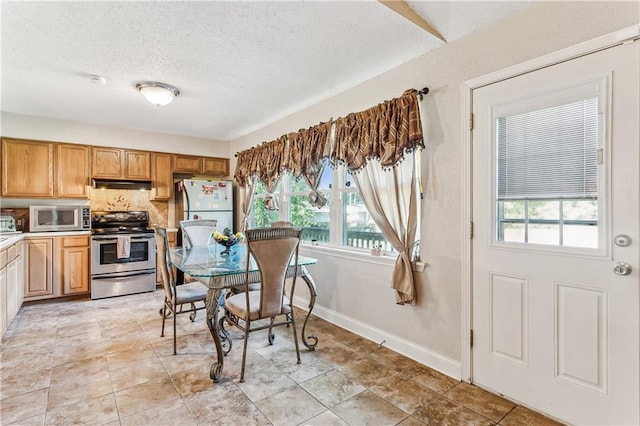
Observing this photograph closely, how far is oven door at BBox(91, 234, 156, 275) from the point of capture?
432 cm

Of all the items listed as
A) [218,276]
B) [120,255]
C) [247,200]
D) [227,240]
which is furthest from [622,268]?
[120,255]

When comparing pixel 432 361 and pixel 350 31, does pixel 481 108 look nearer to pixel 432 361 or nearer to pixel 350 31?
pixel 350 31

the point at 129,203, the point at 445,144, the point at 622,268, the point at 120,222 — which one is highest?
the point at 445,144

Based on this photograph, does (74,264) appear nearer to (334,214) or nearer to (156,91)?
(156,91)

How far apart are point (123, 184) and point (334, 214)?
3384mm

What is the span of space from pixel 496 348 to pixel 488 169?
1178mm

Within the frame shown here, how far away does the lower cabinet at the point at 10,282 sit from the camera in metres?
2.87

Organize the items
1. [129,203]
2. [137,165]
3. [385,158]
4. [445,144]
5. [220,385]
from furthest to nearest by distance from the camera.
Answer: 1. [129,203]
2. [137,165]
3. [385,158]
4. [445,144]
5. [220,385]

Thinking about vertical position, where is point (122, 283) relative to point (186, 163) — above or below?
below

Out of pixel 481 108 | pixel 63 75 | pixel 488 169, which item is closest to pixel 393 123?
pixel 481 108

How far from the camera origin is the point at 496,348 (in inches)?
82.0

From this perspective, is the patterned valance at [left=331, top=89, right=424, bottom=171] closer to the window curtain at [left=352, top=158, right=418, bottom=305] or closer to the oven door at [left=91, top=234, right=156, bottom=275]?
the window curtain at [left=352, top=158, right=418, bottom=305]

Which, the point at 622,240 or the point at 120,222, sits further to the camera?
the point at 120,222

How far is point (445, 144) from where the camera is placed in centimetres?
234
